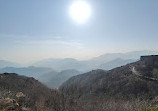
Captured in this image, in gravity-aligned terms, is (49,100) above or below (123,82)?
above

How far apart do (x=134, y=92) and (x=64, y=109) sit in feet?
194

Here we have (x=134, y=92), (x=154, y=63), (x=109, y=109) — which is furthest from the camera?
(x=154, y=63)

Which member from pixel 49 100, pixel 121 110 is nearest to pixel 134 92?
pixel 49 100

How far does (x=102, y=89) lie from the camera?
3600 inches

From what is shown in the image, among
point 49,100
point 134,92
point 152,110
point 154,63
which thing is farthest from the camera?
point 154,63

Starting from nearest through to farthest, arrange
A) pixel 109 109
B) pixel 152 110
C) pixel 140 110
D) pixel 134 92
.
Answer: pixel 152 110 → pixel 140 110 → pixel 109 109 → pixel 134 92

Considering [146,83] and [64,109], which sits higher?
[64,109]

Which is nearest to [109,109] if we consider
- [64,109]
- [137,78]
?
[64,109]

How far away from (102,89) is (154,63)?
25539 millimetres

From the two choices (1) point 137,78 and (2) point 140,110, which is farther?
(1) point 137,78

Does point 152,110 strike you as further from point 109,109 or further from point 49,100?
point 49,100

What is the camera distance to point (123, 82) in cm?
8581

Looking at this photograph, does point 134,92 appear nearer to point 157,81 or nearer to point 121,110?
point 157,81

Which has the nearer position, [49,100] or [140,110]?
[140,110]
